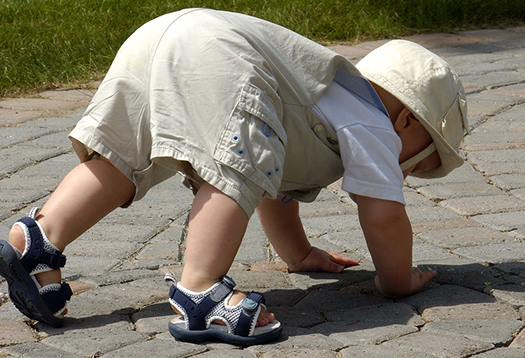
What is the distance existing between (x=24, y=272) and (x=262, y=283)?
2.56ft

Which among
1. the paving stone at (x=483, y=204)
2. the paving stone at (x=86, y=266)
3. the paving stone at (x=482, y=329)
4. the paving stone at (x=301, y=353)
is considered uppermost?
the paving stone at (x=301, y=353)

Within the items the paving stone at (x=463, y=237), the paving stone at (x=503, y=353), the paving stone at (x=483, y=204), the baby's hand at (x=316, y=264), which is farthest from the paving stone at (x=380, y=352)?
the paving stone at (x=483, y=204)

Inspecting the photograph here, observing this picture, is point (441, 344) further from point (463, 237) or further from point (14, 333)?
point (14, 333)

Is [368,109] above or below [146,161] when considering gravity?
above

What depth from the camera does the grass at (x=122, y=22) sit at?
4.95m

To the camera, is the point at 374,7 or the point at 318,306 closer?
the point at 318,306

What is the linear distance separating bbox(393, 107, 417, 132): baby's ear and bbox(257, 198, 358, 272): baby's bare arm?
45 cm

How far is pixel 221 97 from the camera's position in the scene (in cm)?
185

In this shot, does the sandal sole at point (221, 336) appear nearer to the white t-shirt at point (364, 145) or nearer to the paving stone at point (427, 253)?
the white t-shirt at point (364, 145)

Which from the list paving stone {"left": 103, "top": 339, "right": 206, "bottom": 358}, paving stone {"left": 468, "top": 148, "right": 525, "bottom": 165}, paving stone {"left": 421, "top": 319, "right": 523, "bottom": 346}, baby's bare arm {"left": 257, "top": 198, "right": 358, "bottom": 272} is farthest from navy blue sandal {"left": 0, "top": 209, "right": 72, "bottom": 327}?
paving stone {"left": 468, "top": 148, "right": 525, "bottom": 165}

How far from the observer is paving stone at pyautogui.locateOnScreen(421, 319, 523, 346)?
1.82 meters

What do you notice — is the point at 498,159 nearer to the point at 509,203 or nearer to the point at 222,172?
the point at 509,203

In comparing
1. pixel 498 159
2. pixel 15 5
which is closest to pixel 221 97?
pixel 498 159

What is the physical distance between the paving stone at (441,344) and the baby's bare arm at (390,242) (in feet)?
0.91
